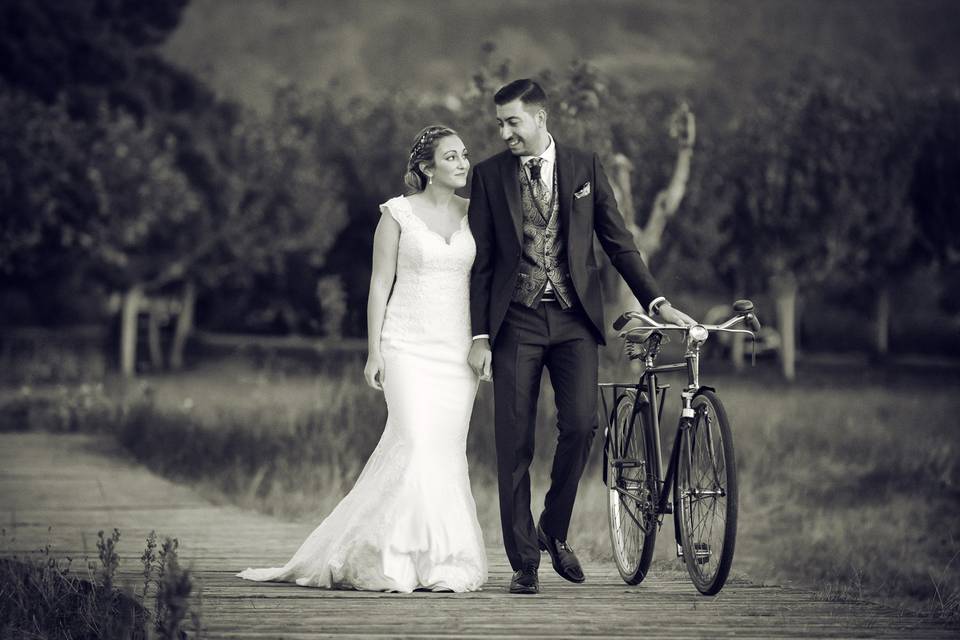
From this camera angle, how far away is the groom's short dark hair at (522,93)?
5.84 metres

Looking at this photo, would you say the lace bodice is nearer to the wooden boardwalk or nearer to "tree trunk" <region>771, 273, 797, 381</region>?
the wooden boardwalk

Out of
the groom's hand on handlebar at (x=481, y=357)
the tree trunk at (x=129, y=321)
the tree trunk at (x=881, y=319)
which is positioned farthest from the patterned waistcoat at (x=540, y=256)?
the tree trunk at (x=881, y=319)

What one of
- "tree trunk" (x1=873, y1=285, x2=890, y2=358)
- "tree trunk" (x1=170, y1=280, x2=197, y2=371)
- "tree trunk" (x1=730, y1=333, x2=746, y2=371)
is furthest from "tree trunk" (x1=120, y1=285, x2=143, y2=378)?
"tree trunk" (x1=873, y1=285, x2=890, y2=358)

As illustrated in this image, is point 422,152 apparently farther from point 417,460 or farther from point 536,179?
point 417,460

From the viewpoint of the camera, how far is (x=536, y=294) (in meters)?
5.86

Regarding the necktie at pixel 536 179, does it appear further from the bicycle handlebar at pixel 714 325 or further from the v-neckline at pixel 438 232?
the bicycle handlebar at pixel 714 325

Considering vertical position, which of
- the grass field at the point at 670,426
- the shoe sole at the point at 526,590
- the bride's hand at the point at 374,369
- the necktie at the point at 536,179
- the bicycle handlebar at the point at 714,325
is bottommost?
the grass field at the point at 670,426

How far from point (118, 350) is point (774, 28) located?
123 meters

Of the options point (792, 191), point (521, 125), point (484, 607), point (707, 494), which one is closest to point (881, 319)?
point (792, 191)

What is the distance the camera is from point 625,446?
621 centimetres

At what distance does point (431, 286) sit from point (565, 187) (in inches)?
28.5

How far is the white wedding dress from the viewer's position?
594 centimetres

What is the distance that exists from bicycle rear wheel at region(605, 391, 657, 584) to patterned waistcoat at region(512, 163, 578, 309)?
1.88 feet

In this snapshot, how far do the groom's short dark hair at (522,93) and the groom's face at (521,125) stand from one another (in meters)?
0.02
